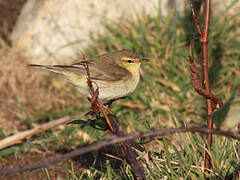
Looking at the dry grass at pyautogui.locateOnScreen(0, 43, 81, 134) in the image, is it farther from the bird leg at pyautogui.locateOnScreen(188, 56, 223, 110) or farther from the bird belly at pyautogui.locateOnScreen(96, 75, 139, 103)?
the bird leg at pyautogui.locateOnScreen(188, 56, 223, 110)

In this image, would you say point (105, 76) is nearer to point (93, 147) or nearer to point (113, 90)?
point (113, 90)

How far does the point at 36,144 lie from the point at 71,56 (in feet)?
6.19

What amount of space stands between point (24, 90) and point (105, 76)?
7.76ft

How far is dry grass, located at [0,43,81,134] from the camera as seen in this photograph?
4.79m

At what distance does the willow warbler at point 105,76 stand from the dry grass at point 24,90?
1.75m

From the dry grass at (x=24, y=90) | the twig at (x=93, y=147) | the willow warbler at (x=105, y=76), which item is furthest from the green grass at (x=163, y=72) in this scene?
the twig at (x=93, y=147)

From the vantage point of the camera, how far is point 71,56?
17.9ft

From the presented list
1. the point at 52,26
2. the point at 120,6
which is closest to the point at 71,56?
the point at 52,26

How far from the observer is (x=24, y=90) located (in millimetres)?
5098

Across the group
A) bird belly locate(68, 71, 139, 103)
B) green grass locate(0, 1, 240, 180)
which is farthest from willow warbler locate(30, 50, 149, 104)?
green grass locate(0, 1, 240, 180)

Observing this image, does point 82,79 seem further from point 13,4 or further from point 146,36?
point 13,4

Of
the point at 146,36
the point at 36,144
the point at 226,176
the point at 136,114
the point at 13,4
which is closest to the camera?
the point at 226,176

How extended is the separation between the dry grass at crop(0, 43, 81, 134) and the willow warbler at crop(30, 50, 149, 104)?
5.74ft

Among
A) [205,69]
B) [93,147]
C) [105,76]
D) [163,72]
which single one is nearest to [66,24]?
[163,72]
